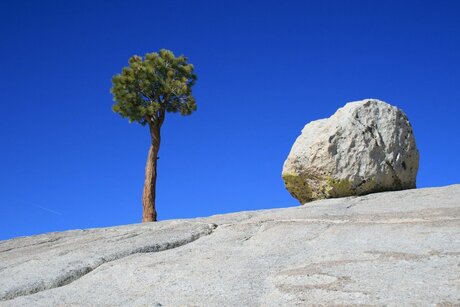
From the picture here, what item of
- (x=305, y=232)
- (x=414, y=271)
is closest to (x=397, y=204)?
(x=305, y=232)

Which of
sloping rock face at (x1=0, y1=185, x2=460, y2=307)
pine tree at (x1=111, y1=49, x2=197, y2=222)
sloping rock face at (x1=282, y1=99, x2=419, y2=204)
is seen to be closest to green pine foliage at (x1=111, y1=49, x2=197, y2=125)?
pine tree at (x1=111, y1=49, x2=197, y2=222)

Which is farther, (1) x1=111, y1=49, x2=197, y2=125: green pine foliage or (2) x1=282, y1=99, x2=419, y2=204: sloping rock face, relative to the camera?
(1) x1=111, y1=49, x2=197, y2=125: green pine foliage

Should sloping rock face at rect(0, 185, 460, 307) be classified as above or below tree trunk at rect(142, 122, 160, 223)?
below

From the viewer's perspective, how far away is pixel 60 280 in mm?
7633

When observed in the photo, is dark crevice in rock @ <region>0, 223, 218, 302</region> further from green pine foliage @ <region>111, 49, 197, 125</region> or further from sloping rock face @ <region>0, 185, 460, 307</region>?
green pine foliage @ <region>111, 49, 197, 125</region>

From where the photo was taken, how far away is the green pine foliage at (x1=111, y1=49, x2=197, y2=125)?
74.1ft

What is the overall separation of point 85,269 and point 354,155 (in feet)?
28.7

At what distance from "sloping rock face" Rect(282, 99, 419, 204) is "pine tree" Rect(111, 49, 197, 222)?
886 cm

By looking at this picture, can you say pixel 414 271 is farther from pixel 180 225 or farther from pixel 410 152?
pixel 410 152

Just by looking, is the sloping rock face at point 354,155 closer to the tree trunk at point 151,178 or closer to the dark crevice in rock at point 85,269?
the dark crevice in rock at point 85,269

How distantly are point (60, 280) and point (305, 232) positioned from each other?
403 cm

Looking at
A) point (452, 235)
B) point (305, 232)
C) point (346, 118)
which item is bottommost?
point (452, 235)

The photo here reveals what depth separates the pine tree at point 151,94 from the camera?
22.5m

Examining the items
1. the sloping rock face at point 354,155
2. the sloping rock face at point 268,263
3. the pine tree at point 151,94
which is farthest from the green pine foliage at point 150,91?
the sloping rock face at point 268,263
